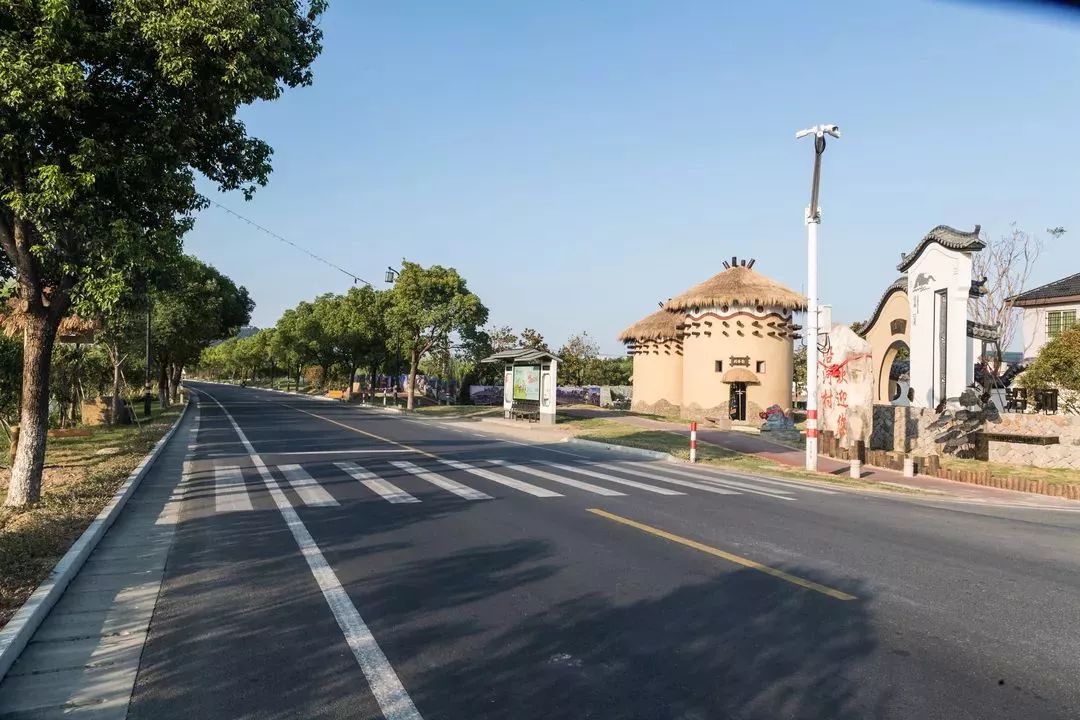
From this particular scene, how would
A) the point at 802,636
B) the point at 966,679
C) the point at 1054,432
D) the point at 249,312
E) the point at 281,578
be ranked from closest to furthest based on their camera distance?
the point at 966,679, the point at 802,636, the point at 281,578, the point at 1054,432, the point at 249,312

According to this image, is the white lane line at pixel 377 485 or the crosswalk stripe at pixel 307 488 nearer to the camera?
the crosswalk stripe at pixel 307 488

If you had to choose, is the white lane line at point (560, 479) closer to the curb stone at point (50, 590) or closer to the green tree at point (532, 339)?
the curb stone at point (50, 590)

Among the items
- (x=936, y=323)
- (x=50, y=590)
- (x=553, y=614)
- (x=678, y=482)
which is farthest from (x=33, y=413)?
(x=936, y=323)

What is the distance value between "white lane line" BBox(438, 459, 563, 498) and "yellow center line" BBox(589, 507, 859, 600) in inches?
73.4

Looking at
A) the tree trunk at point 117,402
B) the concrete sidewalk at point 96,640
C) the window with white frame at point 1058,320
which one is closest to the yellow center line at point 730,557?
the concrete sidewalk at point 96,640

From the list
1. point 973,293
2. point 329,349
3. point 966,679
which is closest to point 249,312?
point 329,349

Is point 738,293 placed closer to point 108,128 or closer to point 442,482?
point 442,482

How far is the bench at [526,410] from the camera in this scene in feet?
120

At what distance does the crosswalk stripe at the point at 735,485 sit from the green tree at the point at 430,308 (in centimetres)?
3041

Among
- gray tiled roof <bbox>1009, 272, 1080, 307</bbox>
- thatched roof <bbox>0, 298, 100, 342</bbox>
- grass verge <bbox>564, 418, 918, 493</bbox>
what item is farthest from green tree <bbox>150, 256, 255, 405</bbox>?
gray tiled roof <bbox>1009, 272, 1080, 307</bbox>

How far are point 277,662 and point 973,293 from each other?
23588mm

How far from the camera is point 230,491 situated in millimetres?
12414

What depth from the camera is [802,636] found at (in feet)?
18.1

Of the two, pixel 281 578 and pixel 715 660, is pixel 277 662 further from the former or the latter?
pixel 715 660
